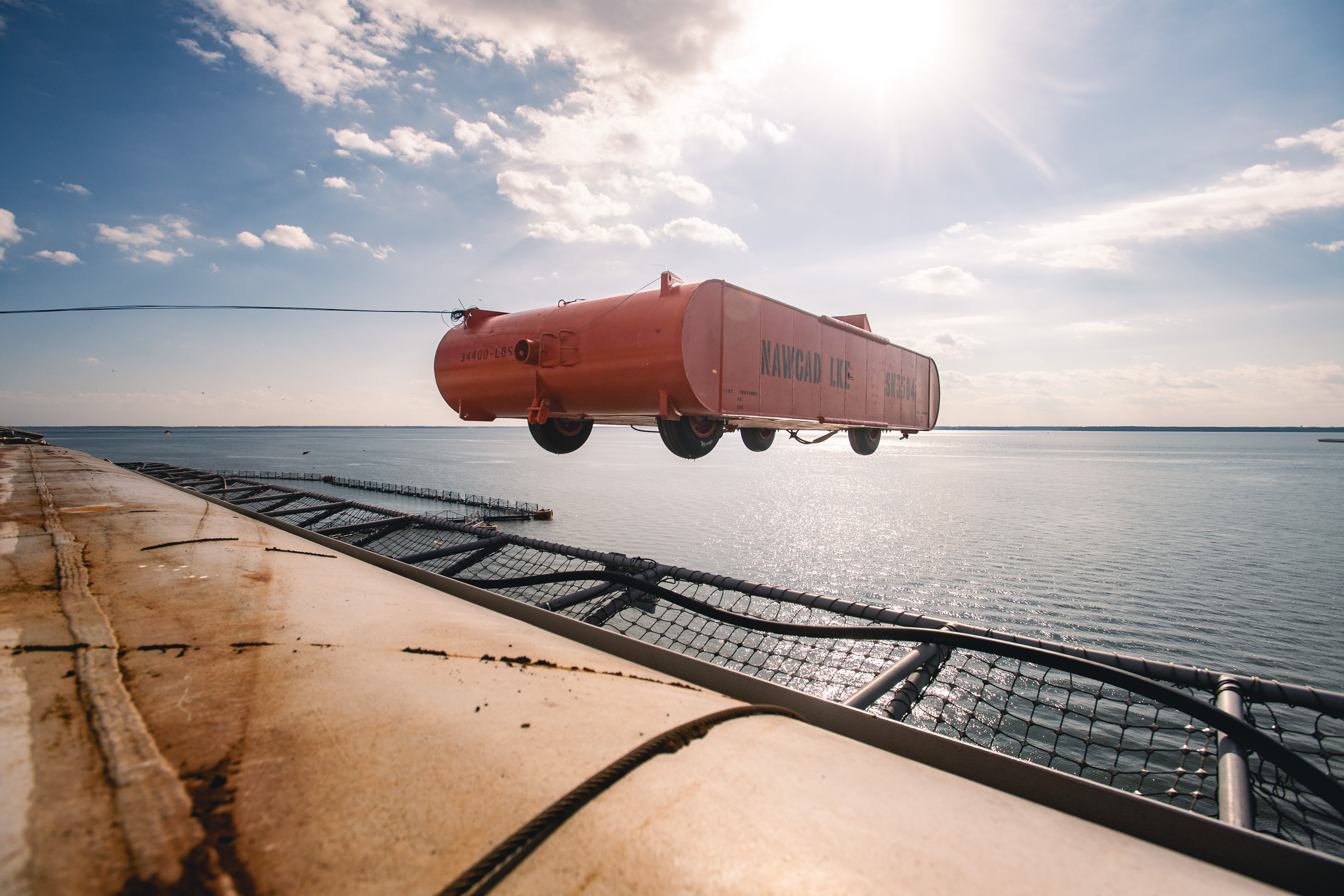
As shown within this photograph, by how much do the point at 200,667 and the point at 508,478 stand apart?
3089 inches

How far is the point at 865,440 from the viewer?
12938 millimetres

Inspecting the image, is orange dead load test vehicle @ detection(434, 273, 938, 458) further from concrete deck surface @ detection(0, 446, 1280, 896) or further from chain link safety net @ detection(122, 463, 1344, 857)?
concrete deck surface @ detection(0, 446, 1280, 896)

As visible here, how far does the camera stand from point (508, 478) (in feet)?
257

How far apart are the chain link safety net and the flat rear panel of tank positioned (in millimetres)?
2697

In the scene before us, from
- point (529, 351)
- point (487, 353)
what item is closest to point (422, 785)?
point (529, 351)

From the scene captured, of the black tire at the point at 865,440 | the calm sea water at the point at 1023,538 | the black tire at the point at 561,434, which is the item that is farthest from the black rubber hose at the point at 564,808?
the calm sea water at the point at 1023,538

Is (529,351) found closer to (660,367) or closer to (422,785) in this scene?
(660,367)

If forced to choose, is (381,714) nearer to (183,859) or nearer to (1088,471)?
(183,859)

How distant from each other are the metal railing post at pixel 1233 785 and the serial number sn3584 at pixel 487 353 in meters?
8.19

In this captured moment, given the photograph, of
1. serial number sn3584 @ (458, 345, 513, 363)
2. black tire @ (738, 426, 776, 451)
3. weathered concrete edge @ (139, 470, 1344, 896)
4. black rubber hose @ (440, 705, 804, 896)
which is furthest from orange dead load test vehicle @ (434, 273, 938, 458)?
black rubber hose @ (440, 705, 804, 896)

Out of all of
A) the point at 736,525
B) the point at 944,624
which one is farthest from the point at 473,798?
the point at 736,525

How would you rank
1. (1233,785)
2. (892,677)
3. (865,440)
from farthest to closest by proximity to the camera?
(865,440) < (892,677) < (1233,785)

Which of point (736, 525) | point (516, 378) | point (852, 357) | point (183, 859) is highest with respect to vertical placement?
point (852, 357)

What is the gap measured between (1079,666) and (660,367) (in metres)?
5.03
